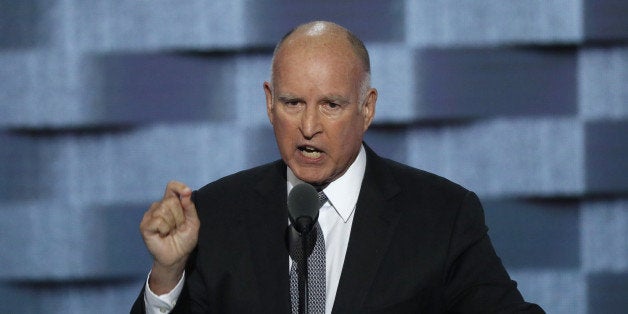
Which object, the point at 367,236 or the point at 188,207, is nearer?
the point at 188,207

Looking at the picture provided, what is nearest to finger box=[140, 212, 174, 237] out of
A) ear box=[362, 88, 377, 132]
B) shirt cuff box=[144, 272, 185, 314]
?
shirt cuff box=[144, 272, 185, 314]

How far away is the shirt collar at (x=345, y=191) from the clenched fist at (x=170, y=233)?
1.20 ft

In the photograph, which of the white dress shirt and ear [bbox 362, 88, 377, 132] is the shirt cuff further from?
ear [bbox 362, 88, 377, 132]

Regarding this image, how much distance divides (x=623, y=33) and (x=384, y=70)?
706 millimetres

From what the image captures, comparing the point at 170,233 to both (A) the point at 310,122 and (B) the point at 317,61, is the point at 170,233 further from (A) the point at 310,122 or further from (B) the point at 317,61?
(B) the point at 317,61

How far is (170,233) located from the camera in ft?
5.93

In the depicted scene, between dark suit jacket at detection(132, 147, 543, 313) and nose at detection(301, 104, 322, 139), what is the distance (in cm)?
23

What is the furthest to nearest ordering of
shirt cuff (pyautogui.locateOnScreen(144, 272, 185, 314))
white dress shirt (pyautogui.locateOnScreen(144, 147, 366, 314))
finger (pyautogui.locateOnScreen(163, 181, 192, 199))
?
white dress shirt (pyautogui.locateOnScreen(144, 147, 366, 314)) < shirt cuff (pyautogui.locateOnScreen(144, 272, 185, 314)) < finger (pyautogui.locateOnScreen(163, 181, 192, 199))

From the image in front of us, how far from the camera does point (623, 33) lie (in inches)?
107

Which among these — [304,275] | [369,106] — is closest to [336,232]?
[369,106]

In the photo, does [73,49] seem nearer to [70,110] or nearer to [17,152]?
[70,110]

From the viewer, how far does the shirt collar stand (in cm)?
207

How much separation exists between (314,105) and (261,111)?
0.81 m

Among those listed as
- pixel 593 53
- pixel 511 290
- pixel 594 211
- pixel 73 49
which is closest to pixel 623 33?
pixel 593 53
